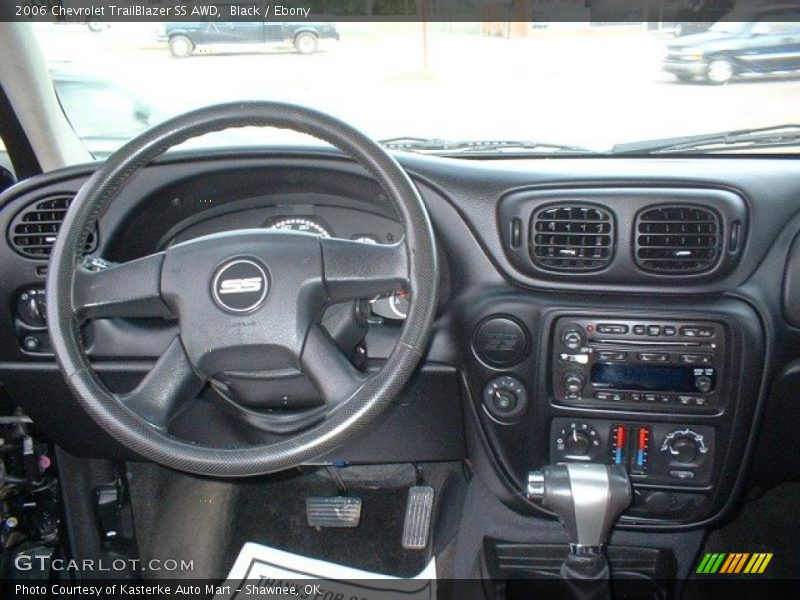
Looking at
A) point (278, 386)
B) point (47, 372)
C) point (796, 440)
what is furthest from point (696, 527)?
point (47, 372)

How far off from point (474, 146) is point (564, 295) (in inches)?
17.2

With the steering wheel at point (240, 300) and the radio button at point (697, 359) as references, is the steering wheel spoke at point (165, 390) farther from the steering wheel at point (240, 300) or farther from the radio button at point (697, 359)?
the radio button at point (697, 359)

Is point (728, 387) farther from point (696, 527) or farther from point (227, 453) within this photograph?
point (227, 453)

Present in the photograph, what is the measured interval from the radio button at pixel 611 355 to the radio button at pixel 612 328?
0.15 feet

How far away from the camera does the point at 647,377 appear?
180 centimetres

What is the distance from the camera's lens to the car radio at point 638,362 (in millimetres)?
1762

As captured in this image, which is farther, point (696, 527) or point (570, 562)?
point (696, 527)

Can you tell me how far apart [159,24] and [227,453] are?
1078 mm

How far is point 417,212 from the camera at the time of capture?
140 cm

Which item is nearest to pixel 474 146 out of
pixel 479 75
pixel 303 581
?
pixel 479 75

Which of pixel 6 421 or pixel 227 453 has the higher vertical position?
pixel 227 453

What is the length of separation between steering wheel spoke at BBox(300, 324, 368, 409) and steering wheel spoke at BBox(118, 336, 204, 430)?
0.22 m

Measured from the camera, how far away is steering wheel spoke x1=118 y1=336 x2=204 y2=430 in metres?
1.45

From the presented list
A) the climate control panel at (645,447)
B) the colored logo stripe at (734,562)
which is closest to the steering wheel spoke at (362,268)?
the climate control panel at (645,447)
